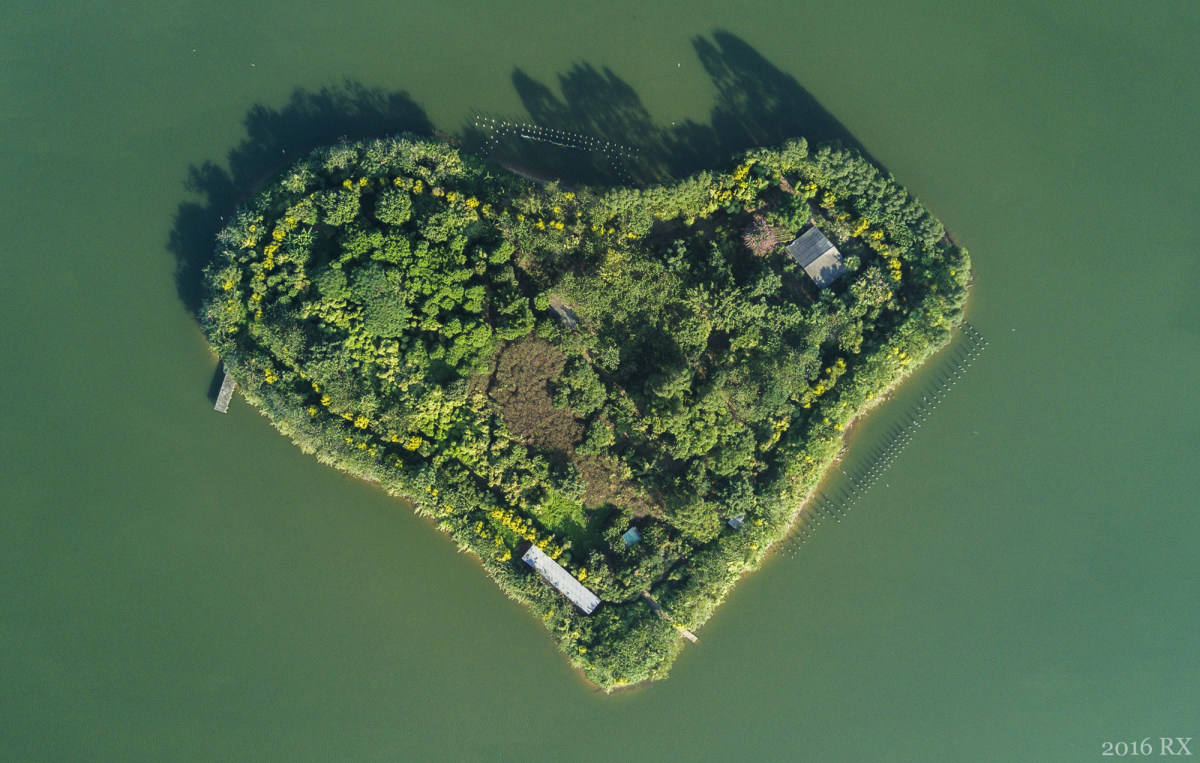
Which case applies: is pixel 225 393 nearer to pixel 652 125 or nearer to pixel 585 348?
pixel 585 348

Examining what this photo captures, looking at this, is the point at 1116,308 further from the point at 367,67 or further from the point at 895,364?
the point at 367,67

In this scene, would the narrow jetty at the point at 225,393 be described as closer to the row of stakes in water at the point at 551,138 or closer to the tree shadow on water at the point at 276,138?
the tree shadow on water at the point at 276,138

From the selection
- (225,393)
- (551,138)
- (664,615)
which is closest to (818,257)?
(551,138)

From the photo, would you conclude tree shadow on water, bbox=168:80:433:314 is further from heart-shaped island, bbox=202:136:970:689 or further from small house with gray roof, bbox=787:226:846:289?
small house with gray roof, bbox=787:226:846:289

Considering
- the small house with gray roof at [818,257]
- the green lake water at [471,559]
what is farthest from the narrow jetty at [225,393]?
the small house with gray roof at [818,257]

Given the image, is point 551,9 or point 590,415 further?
point 551,9

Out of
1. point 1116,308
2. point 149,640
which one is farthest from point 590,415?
point 1116,308

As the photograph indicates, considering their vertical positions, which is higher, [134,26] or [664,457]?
[134,26]
